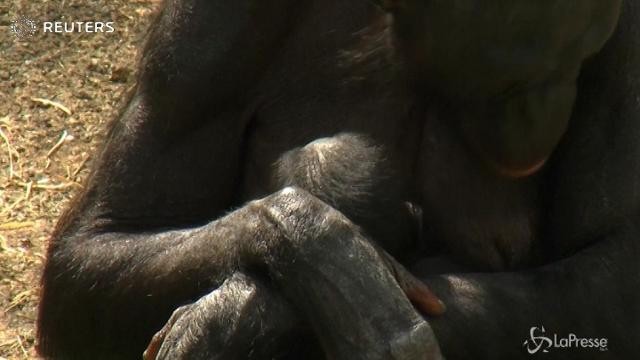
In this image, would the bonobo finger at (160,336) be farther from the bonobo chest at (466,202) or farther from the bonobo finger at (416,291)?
the bonobo chest at (466,202)

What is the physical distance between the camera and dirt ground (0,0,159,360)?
267 inches

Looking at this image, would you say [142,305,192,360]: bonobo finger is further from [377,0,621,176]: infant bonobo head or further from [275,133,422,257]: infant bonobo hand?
[377,0,621,176]: infant bonobo head

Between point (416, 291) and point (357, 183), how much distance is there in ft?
1.34

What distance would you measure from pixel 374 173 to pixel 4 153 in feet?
8.95

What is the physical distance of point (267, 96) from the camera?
16.9 ft

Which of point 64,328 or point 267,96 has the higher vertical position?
point 267,96

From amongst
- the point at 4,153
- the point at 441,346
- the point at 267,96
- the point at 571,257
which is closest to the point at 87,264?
the point at 267,96

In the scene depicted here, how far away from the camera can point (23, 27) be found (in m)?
7.76

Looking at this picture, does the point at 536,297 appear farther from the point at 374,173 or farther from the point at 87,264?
the point at 87,264

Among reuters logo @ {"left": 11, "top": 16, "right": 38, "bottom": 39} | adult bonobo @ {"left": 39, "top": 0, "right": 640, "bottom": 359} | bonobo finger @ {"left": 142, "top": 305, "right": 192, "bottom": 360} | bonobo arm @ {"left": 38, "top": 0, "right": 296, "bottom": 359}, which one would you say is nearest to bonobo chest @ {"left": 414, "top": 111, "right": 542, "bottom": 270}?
adult bonobo @ {"left": 39, "top": 0, "right": 640, "bottom": 359}

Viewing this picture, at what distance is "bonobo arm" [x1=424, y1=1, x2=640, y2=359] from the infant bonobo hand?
217 mm

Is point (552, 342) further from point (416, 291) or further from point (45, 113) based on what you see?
point (45, 113)

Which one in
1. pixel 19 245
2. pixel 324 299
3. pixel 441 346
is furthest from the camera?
pixel 19 245

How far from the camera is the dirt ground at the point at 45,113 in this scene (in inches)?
267
